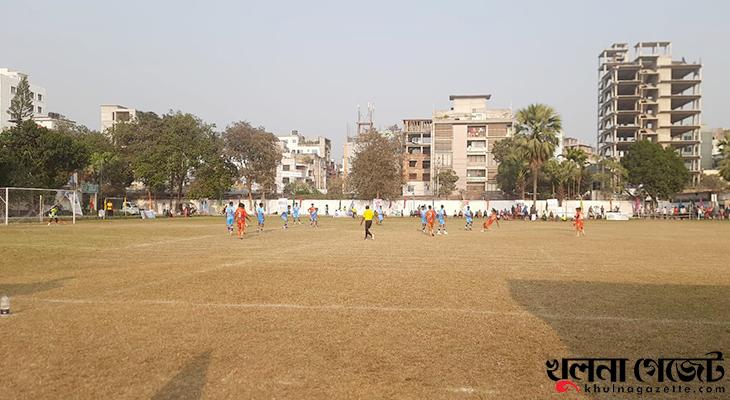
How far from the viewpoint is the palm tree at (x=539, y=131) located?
2279 inches

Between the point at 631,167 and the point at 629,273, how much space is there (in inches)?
2636

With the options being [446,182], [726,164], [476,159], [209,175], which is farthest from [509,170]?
[209,175]

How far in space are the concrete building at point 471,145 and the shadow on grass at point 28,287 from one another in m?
88.1

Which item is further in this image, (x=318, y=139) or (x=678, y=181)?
(x=318, y=139)

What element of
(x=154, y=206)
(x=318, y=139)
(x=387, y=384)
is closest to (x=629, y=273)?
(x=387, y=384)

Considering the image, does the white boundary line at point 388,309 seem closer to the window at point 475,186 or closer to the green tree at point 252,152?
the green tree at point 252,152

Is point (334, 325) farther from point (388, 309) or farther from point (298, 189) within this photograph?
point (298, 189)

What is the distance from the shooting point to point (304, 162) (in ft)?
401

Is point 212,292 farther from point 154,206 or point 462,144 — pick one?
point 462,144

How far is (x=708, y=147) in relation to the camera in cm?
10719

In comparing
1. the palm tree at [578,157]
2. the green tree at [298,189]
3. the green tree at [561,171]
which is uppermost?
the palm tree at [578,157]

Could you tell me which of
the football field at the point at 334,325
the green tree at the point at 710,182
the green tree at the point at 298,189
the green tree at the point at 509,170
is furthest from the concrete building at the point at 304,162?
the football field at the point at 334,325

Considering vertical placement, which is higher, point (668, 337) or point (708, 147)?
point (708, 147)

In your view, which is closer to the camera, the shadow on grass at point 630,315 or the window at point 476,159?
the shadow on grass at point 630,315
